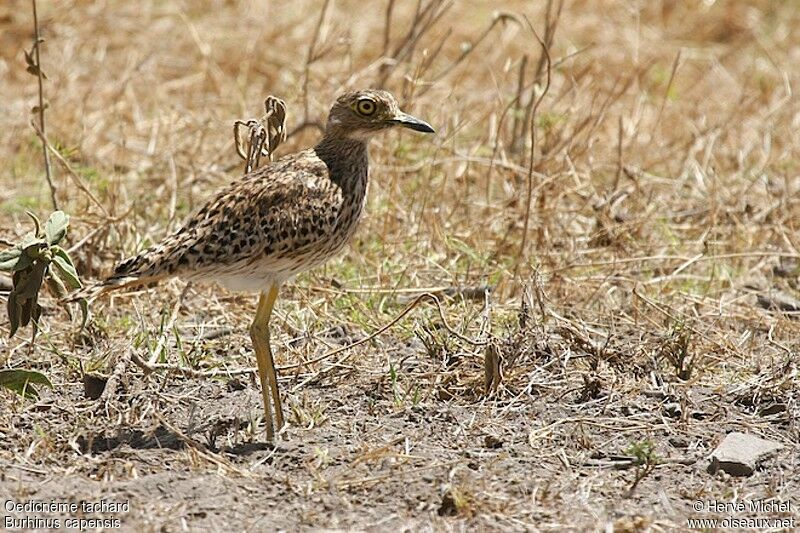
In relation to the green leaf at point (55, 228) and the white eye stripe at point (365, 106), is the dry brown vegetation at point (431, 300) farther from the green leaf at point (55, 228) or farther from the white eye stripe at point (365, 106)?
the white eye stripe at point (365, 106)

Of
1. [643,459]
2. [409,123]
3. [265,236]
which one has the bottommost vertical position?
[643,459]

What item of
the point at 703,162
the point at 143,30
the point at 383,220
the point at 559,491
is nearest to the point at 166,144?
the point at 383,220

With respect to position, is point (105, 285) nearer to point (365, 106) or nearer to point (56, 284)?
point (56, 284)

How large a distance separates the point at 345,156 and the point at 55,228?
101 cm

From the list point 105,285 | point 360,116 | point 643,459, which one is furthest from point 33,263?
point 643,459

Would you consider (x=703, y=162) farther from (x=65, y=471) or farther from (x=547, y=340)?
(x=65, y=471)

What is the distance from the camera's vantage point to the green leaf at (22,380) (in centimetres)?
393

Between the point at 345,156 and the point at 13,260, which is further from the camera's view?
the point at 345,156

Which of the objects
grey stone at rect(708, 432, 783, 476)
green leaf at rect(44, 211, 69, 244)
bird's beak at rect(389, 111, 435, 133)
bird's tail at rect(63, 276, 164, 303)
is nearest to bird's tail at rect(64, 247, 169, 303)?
bird's tail at rect(63, 276, 164, 303)

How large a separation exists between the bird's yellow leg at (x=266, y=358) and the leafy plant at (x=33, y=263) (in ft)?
1.92

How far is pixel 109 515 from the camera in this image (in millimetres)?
3344

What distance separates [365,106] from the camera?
446 centimetres

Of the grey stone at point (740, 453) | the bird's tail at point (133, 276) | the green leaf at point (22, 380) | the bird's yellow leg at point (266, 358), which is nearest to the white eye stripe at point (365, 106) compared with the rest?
the bird's yellow leg at point (266, 358)

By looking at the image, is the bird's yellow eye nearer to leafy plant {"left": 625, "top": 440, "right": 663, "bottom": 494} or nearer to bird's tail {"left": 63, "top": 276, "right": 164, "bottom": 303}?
bird's tail {"left": 63, "top": 276, "right": 164, "bottom": 303}
